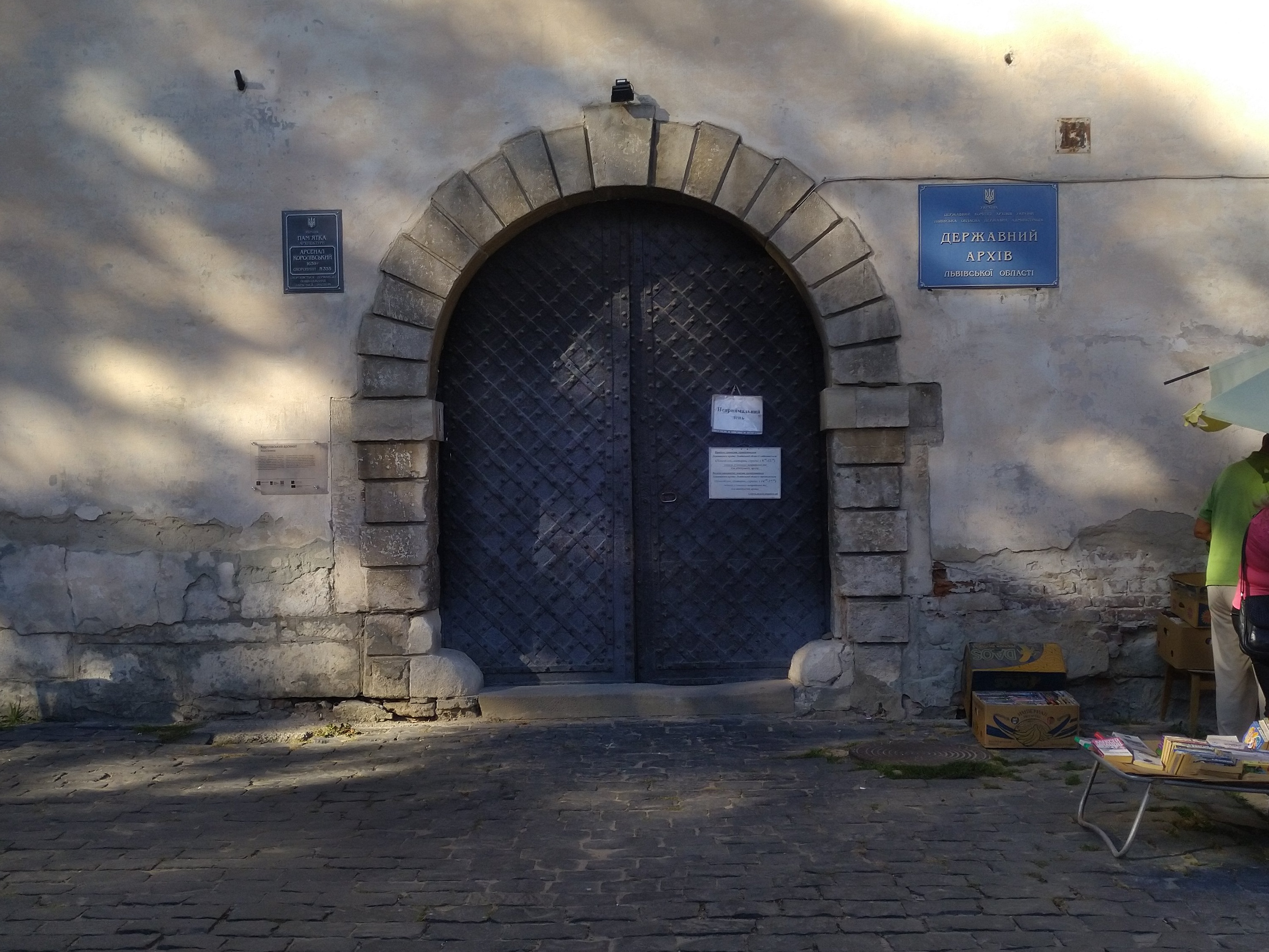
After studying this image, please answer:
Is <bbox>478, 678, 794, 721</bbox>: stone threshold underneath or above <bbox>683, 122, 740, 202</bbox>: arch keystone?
underneath

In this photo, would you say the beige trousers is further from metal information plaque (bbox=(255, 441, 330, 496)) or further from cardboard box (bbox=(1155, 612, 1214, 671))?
metal information plaque (bbox=(255, 441, 330, 496))

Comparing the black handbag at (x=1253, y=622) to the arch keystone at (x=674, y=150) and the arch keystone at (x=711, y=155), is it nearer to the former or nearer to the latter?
the arch keystone at (x=711, y=155)

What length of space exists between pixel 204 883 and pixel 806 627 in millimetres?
3703

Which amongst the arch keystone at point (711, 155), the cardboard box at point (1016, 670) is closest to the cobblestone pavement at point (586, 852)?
the cardboard box at point (1016, 670)

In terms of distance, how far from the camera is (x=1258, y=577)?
459 cm

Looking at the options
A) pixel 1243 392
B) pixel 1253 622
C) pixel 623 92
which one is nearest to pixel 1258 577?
pixel 1253 622

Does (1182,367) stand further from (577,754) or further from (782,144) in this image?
(577,754)

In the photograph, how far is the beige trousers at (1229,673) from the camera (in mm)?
5457

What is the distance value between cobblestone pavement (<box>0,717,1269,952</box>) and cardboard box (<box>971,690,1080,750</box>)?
0.09m

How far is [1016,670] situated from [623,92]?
3783mm

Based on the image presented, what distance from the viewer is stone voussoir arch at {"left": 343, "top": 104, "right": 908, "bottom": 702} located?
6.29m

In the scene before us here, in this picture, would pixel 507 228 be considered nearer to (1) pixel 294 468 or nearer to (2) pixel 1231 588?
(1) pixel 294 468

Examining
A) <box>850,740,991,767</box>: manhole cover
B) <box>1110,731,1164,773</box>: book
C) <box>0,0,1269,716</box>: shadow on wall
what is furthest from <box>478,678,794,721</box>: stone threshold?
<box>1110,731,1164,773</box>: book

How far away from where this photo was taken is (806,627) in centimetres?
671
